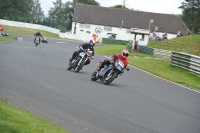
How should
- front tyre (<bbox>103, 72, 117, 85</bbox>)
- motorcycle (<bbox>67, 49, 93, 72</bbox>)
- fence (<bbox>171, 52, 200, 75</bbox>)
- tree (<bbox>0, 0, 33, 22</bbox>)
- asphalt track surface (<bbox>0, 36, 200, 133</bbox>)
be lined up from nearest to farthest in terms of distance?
asphalt track surface (<bbox>0, 36, 200, 133</bbox>) < front tyre (<bbox>103, 72, 117, 85</bbox>) < motorcycle (<bbox>67, 49, 93, 72</bbox>) < fence (<bbox>171, 52, 200, 75</bbox>) < tree (<bbox>0, 0, 33, 22</bbox>)

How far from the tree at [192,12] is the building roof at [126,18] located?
3.11 metres

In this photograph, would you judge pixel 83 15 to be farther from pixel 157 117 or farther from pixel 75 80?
pixel 157 117

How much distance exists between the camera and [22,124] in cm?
765

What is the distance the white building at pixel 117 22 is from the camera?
93438 mm

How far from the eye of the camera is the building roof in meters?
93.5

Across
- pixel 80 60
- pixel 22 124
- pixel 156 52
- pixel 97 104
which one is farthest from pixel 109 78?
pixel 156 52

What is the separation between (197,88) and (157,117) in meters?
10.5

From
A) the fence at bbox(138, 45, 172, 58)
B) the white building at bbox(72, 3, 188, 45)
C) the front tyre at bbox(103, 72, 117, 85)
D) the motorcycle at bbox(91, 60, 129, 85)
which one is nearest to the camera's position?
the motorcycle at bbox(91, 60, 129, 85)

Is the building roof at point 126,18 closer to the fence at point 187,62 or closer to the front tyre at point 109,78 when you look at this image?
the fence at point 187,62

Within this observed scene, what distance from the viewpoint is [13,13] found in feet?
352

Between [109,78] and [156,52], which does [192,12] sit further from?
[109,78]

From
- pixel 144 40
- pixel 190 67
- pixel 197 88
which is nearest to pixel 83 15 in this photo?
pixel 144 40

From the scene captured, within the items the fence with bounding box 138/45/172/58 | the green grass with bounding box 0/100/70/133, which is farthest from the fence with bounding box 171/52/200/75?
the green grass with bounding box 0/100/70/133

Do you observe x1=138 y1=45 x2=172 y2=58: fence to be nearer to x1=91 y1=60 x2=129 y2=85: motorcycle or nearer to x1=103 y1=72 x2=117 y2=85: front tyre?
x1=91 y1=60 x2=129 y2=85: motorcycle
